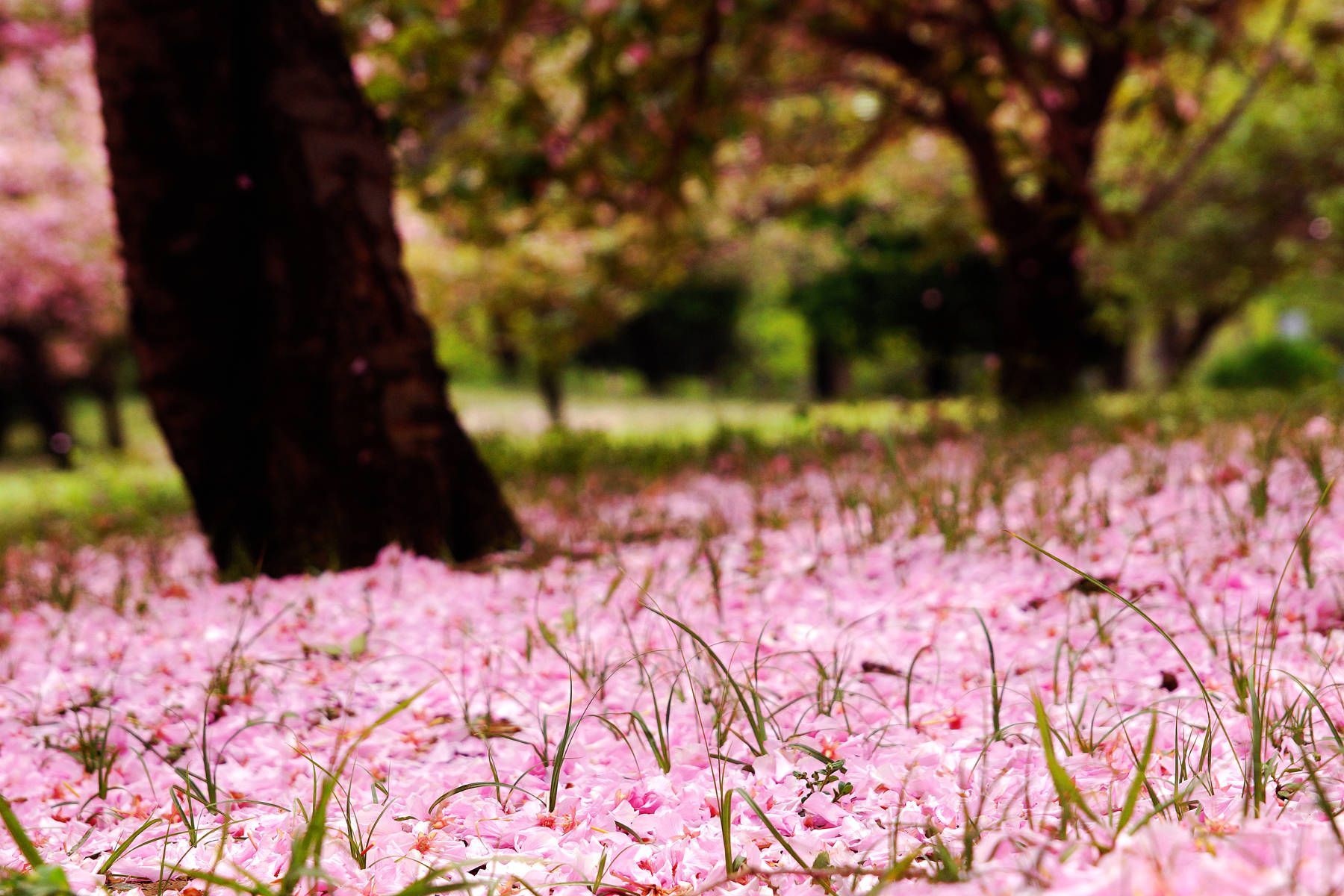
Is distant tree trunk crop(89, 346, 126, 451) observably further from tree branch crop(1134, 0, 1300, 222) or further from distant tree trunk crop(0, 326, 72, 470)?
tree branch crop(1134, 0, 1300, 222)

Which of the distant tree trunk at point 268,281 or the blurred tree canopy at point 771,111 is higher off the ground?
the blurred tree canopy at point 771,111

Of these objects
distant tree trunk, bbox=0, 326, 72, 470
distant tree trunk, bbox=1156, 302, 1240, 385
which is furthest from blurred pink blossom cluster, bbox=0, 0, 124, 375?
distant tree trunk, bbox=1156, 302, 1240, 385

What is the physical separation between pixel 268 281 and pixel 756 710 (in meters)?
2.61

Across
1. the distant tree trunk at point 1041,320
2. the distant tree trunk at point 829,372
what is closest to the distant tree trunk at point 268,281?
the distant tree trunk at point 1041,320

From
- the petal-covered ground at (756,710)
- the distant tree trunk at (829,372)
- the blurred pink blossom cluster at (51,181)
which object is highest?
the blurred pink blossom cluster at (51,181)

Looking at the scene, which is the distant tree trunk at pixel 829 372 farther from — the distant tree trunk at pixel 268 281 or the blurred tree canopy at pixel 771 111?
the distant tree trunk at pixel 268 281

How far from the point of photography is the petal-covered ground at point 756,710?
146 centimetres

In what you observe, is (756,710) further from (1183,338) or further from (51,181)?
(1183,338)

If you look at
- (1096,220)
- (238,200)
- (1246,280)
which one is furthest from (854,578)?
(1246,280)

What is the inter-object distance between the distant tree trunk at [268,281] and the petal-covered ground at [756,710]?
1.11ft

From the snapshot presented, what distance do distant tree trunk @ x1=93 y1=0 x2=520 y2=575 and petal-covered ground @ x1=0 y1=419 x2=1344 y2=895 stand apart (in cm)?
34

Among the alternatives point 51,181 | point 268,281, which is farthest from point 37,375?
point 268,281

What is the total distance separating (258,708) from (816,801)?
1411 mm

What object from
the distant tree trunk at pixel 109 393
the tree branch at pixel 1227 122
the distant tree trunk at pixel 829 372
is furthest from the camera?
the distant tree trunk at pixel 829 372
